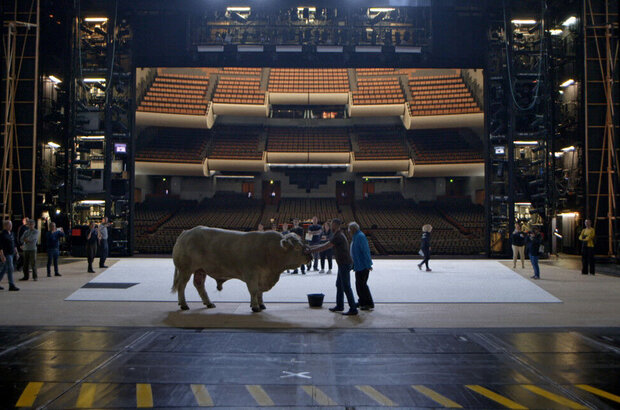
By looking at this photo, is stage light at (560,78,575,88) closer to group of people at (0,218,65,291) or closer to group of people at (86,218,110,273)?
group of people at (86,218,110,273)

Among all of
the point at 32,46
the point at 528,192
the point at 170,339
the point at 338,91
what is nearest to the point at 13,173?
the point at 32,46

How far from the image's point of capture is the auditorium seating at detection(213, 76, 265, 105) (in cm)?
3503

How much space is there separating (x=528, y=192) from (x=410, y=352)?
49.6 feet

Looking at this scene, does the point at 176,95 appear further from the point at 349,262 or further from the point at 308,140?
the point at 349,262

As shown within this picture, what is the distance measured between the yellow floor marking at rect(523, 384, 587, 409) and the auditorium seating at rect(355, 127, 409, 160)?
29890mm

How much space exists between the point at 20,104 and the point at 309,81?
21.9 meters

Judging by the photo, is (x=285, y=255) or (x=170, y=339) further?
(x=285, y=255)

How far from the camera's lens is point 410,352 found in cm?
584

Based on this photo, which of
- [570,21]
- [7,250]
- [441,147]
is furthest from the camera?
[441,147]

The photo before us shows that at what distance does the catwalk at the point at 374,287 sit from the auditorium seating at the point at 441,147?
19917mm

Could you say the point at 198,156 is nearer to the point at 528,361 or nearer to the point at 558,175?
the point at 558,175

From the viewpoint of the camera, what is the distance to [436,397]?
4.34 metres

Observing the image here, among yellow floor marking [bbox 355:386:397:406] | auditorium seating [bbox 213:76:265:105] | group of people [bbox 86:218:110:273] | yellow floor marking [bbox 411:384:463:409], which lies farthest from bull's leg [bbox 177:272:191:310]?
auditorium seating [bbox 213:76:265:105]

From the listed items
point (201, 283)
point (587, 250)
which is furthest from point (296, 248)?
point (587, 250)
